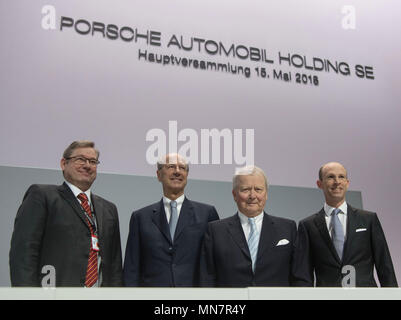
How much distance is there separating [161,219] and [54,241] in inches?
27.0

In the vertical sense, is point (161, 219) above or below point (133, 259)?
above

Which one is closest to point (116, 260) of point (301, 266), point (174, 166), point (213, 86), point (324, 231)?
point (174, 166)

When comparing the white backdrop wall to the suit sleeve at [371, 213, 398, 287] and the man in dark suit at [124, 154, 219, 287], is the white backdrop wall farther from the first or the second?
the suit sleeve at [371, 213, 398, 287]

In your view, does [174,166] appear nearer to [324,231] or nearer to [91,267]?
[91,267]

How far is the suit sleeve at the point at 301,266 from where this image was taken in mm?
2990

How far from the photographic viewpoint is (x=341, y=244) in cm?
333

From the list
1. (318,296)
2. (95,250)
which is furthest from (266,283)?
(318,296)

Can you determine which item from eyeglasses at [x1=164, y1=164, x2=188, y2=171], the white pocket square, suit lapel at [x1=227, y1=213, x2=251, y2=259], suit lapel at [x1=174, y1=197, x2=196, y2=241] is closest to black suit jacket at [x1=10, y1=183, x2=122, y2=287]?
suit lapel at [x1=174, y1=197, x2=196, y2=241]

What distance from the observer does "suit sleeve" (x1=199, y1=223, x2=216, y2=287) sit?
299cm

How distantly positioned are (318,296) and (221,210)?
2893mm

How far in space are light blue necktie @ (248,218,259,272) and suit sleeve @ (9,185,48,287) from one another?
1.27 metres

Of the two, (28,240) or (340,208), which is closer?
(28,240)

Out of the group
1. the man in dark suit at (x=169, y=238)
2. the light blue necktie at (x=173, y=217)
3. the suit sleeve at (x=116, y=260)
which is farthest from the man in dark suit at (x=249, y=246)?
the suit sleeve at (x=116, y=260)

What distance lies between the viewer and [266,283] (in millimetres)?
2881
